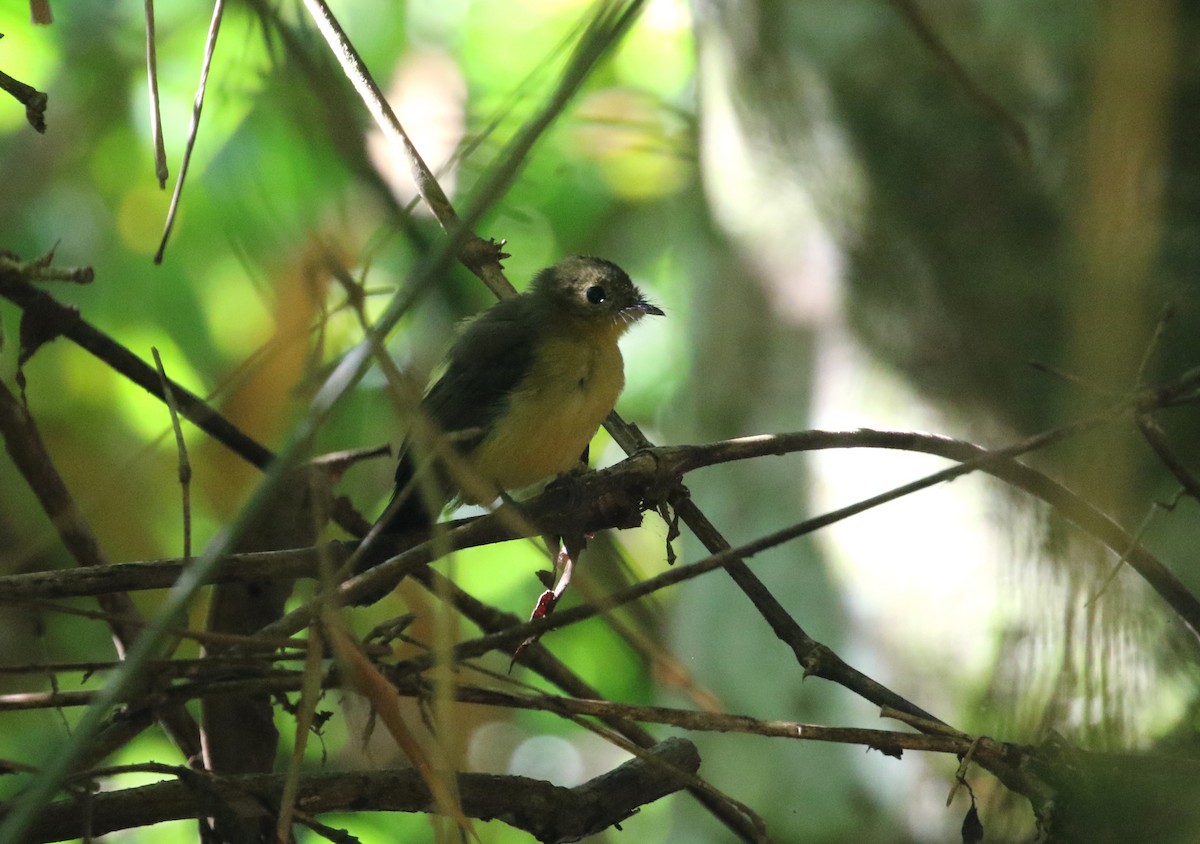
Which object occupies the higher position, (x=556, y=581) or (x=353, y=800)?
(x=556, y=581)

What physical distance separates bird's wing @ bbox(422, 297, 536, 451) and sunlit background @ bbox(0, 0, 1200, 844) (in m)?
0.31

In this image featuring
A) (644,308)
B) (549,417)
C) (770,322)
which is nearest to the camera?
(549,417)

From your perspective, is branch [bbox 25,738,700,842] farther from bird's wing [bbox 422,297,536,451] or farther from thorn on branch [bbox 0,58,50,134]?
bird's wing [bbox 422,297,536,451]

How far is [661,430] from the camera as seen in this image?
4.93m

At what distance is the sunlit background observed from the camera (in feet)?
8.01

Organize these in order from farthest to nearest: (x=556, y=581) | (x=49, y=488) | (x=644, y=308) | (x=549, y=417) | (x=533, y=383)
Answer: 1. (x=644, y=308)
2. (x=533, y=383)
3. (x=549, y=417)
4. (x=49, y=488)
5. (x=556, y=581)

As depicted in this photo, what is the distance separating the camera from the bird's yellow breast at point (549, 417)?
3107 mm

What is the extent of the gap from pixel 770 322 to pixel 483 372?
1153mm

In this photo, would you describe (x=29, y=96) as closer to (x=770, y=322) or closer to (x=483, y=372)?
(x=483, y=372)

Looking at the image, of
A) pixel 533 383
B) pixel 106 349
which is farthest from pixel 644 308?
pixel 106 349

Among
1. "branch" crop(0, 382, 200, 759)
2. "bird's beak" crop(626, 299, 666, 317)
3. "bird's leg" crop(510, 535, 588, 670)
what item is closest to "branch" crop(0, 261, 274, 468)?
"branch" crop(0, 382, 200, 759)

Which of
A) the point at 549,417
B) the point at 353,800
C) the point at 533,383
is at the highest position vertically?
the point at 533,383

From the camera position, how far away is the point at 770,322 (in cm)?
400

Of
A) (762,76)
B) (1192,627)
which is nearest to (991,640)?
(1192,627)
